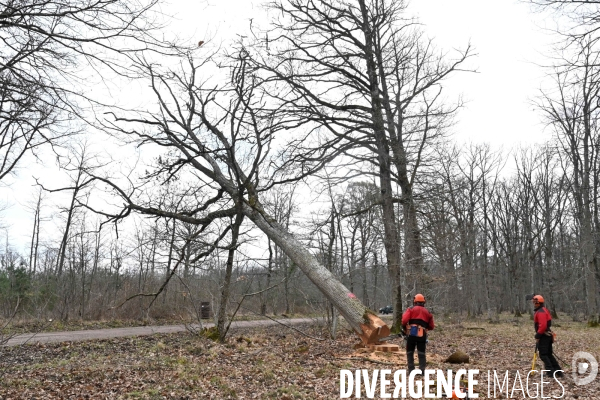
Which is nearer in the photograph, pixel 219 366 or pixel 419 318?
pixel 419 318

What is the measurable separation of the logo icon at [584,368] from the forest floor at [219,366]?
7.1 inches

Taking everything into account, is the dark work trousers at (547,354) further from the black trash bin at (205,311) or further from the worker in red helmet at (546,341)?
the black trash bin at (205,311)

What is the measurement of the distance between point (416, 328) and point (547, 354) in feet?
8.48

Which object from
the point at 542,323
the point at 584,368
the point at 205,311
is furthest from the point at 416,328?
the point at 205,311

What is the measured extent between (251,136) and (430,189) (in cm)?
703

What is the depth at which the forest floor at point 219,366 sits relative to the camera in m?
7.38

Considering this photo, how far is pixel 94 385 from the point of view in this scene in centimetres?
778

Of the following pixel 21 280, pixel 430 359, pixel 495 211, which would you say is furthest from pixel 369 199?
pixel 495 211

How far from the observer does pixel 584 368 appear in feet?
32.0

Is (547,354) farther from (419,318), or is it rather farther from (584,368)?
(419,318)

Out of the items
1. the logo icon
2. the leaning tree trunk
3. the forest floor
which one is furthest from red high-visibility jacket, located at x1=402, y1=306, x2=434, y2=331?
the logo icon

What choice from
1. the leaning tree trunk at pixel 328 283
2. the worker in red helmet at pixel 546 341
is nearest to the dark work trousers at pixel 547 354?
the worker in red helmet at pixel 546 341

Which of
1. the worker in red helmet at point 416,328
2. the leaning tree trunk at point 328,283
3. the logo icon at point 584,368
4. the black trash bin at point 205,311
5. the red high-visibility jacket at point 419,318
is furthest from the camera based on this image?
the black trash bin at point 205,311

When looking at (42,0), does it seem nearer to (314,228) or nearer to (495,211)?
(314,228)
